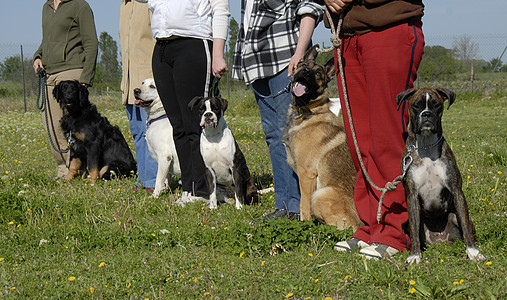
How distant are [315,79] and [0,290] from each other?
2.85 meters

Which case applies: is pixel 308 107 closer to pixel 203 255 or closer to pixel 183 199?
pixel 203 255

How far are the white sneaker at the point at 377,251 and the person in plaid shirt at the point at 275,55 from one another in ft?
4.32

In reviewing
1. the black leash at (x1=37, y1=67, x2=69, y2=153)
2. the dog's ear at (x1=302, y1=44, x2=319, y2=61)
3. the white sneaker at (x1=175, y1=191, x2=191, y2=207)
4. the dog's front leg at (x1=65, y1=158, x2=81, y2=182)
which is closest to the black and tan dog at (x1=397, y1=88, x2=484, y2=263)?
the dog's ear at (x1=302, y1=44, x2=319, y2=61)

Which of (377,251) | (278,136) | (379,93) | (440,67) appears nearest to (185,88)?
(278,136)

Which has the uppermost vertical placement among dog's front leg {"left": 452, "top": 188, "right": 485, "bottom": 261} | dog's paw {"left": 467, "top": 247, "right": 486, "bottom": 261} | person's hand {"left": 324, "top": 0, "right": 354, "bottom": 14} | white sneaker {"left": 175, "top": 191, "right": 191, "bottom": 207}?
person's hand {"left": 324, "top": 0, "right": 354, "bottom": 14}


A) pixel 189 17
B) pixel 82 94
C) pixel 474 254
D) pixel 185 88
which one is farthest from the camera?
pixel 82 94

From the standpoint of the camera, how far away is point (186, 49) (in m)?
5.23

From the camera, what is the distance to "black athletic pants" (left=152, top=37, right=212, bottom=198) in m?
5.24

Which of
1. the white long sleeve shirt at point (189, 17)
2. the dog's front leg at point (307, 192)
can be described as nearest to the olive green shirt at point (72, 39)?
the white long sleeve shirt at point (189, 17)

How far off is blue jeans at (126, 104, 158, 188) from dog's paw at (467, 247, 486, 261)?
4.45 metres

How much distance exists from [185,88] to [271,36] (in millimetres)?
1276

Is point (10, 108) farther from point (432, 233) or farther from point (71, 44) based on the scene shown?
point (432, 233)

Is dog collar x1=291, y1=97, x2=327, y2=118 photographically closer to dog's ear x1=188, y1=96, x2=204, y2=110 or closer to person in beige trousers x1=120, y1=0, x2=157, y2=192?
dog's ear x1=188, y1=96, x2=204, y2=110

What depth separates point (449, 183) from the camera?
3.38 meters
